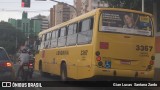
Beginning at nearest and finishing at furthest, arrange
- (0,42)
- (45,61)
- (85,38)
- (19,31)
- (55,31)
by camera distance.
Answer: (85,38)
(55,31)
(45,61)
(0,42)
(19,31)

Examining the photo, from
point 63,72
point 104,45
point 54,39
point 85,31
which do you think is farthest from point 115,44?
point 54,39

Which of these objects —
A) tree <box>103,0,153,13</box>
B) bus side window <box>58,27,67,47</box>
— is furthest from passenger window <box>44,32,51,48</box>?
tree <box>103,0,153,13</box>

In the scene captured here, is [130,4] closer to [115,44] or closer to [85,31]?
[85,31]

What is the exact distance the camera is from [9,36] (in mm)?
94625

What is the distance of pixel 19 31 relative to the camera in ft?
314

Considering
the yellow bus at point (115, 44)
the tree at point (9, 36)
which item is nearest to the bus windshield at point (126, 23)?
the yellow bus at point (115, 44)

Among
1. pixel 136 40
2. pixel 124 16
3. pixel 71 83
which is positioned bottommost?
pixel 71 83

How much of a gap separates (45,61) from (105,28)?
9028 millimetres

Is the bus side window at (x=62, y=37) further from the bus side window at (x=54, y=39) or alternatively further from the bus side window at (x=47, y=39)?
the bus side window at (x=47, y=39)

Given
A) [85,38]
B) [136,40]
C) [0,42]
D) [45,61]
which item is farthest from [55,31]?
[0,42]

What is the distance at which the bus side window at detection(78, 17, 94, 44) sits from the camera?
14381 millimetres

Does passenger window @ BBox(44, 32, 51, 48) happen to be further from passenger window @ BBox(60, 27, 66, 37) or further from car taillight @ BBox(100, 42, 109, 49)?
car taillight @ BBox(100, 42, 109, 49)

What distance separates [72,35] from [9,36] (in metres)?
79.8

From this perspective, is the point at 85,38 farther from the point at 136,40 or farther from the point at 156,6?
the point at 156,6
